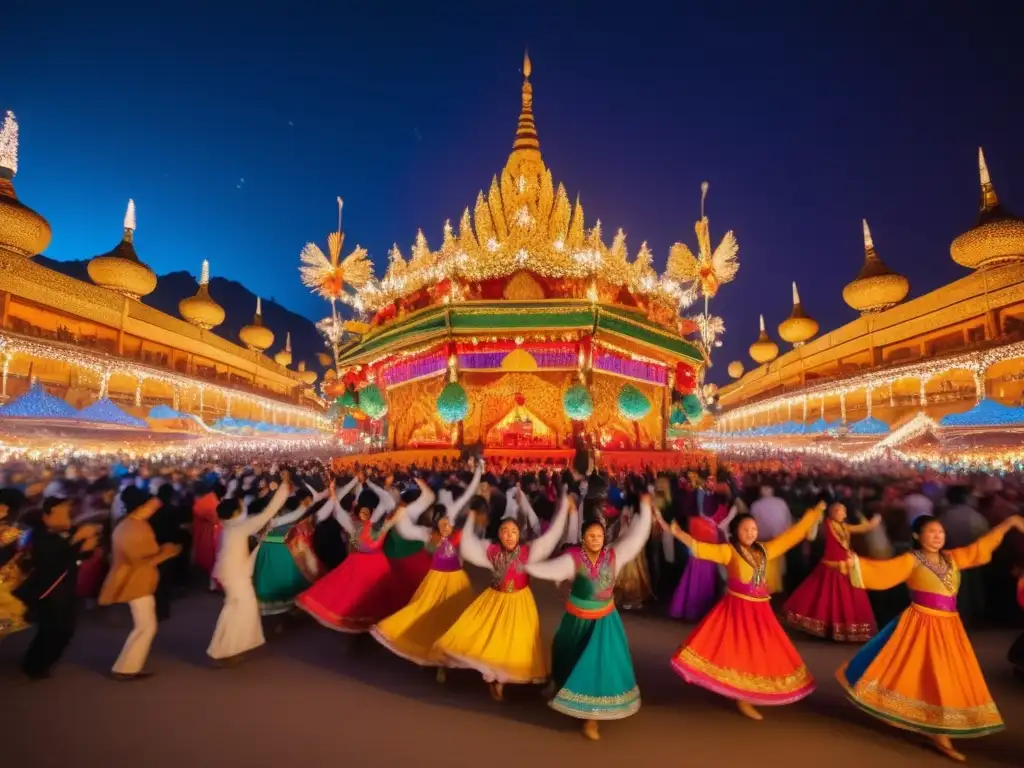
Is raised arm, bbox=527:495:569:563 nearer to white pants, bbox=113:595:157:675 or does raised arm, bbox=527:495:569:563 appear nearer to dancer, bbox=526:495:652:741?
dancer, bbox=526:495:652:741

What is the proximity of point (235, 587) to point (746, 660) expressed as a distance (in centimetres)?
439

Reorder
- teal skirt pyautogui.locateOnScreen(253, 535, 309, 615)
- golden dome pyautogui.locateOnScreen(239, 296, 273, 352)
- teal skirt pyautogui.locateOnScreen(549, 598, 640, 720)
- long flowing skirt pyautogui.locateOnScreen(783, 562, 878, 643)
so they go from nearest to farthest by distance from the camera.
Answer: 1. teal skirt pyautogui.locateOnScreen(549, 598, 640, 720)
2. long flowing skirt pyautogui.locateOnScreen(783, 562, 878, 643)
3. teal skirt pyautogui.locateOnScreen(253, 535, 309, 615)
4. golden dome pyautogui.locateOnScreen(239, 296, 273, 352)

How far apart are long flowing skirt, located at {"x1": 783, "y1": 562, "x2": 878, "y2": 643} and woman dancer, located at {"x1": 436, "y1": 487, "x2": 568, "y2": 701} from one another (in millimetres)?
3487

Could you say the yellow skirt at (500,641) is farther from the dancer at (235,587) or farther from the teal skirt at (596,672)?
the dancer at (235,587)

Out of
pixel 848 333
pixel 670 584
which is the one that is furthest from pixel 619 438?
pixel 848 333

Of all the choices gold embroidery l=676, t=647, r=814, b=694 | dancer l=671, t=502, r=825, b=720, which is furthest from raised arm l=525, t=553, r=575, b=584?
gold embroidery l=676, t=647, r=814, b=694

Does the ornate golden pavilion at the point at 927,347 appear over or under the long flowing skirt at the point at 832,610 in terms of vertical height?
over

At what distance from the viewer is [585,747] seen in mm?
3904

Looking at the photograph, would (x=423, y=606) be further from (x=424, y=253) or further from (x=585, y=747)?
(x=424, y=253)

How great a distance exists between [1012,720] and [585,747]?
3282 mm

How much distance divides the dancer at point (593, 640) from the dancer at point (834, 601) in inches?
104

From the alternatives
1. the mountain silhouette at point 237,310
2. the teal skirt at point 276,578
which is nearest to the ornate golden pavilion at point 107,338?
the teal skirt at point 276,578

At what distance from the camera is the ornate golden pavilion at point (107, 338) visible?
2123 cm

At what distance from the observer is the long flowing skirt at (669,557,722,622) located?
7.04m
